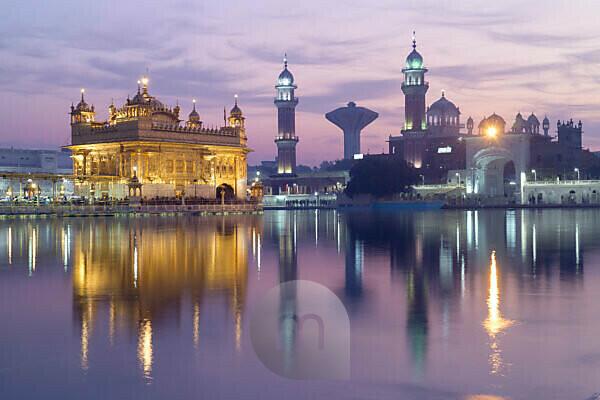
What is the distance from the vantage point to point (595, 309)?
11.9 meters

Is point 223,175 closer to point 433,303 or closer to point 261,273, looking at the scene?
point 261,273

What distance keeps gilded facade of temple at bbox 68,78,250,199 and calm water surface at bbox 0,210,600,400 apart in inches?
1713

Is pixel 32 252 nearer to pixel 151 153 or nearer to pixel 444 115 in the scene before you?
pixel 151 153

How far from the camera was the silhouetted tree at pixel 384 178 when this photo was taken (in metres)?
108

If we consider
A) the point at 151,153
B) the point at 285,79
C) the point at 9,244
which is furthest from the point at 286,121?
the point at 9,244

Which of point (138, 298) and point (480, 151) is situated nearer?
point (138, 298)

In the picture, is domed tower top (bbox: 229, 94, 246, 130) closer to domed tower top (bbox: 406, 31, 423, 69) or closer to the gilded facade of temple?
the gilded facade of temple

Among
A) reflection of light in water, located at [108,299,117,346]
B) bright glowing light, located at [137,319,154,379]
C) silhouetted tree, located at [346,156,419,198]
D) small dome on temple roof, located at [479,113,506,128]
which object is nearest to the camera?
bright glowing light, located at [137,319,154,379]

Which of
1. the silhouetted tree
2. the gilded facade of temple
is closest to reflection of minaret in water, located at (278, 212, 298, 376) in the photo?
the gilded facade of temple

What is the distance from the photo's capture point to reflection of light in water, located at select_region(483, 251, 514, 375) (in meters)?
8.46

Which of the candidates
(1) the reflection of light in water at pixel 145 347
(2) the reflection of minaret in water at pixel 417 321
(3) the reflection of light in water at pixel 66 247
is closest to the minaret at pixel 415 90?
(3) the reflection of light in water at pixel 66 247

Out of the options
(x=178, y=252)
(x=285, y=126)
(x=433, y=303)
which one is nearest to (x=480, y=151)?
(x=285, y=126)

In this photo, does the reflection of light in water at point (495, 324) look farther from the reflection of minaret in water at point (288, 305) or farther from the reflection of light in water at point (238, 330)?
the reflection of light in water at point (238, 330)

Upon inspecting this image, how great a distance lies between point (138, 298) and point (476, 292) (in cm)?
583
